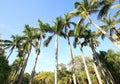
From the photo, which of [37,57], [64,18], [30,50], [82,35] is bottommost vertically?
[37,57]

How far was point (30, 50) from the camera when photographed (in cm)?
3228

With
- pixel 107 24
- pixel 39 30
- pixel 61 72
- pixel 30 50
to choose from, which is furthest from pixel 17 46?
pixel 107 24

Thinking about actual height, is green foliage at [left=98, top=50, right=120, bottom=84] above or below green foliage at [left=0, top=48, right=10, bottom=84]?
above

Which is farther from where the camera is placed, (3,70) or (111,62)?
(111,62)

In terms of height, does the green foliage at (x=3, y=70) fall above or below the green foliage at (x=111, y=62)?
below

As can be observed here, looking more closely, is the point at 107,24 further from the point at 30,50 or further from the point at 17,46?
the point at 17,46

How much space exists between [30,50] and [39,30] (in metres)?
4.68

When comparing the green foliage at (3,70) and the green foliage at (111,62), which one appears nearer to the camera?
the green foliage at (3,70)

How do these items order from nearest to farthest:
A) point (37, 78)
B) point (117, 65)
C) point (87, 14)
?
1. point (87, 14)
2. point (117, 65)
3. point (37, 78)

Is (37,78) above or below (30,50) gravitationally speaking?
above

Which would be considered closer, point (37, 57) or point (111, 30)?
point (37, 57)

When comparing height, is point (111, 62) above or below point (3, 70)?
above

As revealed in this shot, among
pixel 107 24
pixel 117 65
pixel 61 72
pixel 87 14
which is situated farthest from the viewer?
pixel 61 72

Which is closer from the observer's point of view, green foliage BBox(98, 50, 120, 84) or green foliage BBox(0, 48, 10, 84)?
green foliage BBox(0, 48, 10, 84)
